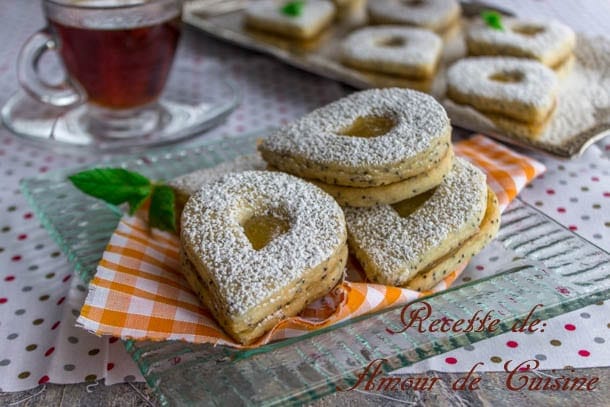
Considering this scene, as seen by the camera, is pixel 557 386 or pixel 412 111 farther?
pixel 412 111

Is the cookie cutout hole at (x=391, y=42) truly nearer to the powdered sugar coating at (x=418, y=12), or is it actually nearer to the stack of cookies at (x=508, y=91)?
the powdered sugar coating at (x=418, y=12)

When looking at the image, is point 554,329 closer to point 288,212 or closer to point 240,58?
point 288,212

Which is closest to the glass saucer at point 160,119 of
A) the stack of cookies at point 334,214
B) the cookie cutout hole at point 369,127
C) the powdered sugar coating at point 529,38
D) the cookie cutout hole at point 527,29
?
the stack of cookies at point 334,214

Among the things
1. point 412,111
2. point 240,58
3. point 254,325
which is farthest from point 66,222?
point 240,58

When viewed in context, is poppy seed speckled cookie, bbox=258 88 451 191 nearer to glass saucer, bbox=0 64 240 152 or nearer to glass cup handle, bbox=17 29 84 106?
glass saucer, bbox=0 64 240 152

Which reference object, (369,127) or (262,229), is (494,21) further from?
(262,229)

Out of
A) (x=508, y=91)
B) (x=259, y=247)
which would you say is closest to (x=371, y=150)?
(x=259, y=247)
